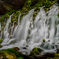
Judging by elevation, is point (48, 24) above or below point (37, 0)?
below

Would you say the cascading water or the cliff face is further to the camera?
the cliff face

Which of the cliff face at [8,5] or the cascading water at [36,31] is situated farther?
the cliff face at [8,5]

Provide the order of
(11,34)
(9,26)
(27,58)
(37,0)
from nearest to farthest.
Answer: (27,58), (11,34), (9,26), (37,0)

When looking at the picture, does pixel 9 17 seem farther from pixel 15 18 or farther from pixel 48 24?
pixel 48 24

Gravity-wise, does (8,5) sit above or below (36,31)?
above

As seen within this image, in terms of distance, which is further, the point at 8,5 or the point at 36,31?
the point at 8,5

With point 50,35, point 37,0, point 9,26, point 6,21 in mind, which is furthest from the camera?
point 37,0

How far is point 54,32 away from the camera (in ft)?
24.7

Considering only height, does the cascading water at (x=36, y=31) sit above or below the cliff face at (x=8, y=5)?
below

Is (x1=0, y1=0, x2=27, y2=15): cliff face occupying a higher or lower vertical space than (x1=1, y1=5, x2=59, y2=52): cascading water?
higher

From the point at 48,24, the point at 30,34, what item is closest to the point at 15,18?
the point at 30,34

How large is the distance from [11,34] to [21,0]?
7102 millimetres

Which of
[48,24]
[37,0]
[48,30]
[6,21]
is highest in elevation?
[37,0]

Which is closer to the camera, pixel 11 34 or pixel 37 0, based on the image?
pixel 11 34
